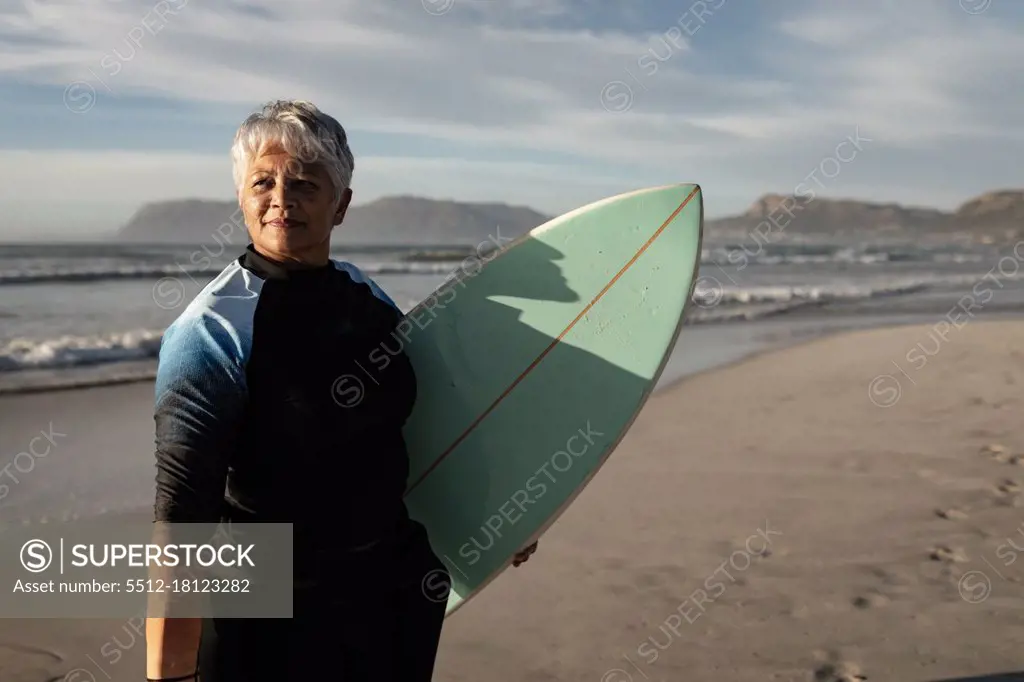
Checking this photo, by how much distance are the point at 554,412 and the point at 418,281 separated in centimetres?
1356

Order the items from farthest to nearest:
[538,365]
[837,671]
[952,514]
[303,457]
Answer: [952,514] < [837,671] < [538,365] < [303,457]

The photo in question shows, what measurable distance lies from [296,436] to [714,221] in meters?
49.5

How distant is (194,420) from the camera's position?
100cm

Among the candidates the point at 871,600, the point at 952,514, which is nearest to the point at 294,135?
the point at 871,600

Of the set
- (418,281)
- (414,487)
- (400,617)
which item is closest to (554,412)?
(414,487)

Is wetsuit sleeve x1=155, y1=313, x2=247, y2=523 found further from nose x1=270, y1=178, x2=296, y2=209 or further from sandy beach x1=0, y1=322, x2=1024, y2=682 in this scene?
sandy beach x1=0, y1=322, x2=1024, y2=682

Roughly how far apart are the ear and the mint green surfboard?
546 mm

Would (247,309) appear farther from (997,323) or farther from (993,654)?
(997,323)

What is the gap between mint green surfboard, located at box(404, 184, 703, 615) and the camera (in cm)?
191

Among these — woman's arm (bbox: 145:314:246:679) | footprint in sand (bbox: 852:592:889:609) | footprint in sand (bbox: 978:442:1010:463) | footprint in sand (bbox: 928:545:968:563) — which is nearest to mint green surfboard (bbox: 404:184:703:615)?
woman's arm (bbox: 145:314:246:679)

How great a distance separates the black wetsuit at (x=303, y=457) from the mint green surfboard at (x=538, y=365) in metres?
0.59

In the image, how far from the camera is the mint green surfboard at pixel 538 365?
1.91m

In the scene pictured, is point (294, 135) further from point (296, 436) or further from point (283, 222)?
point (296, 436)

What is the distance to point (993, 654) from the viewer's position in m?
2.28
